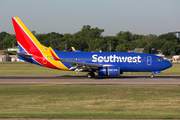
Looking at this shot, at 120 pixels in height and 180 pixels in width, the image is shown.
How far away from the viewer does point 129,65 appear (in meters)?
36.7

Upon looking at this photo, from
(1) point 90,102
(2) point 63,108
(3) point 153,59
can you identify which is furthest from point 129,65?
(2) point 63,108

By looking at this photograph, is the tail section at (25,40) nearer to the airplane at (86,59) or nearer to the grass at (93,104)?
the airplane at (86,59)

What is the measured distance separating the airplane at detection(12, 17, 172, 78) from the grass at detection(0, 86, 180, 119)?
1349 centimetres

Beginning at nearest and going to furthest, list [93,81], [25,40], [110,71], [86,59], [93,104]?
[93,104] → [93,81] → [110,71] → [86,59] → [25,40]

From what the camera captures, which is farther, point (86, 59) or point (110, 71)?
point (86, 59)

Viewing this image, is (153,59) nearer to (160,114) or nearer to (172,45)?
(160,114)

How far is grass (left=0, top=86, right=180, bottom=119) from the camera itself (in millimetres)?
→ 13680

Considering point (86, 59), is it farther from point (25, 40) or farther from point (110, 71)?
point (25, 40)

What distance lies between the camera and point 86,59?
123ft

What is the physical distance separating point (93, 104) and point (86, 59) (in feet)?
66.9

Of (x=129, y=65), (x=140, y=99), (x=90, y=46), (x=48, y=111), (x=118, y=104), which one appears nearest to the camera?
(x=48, y=111)

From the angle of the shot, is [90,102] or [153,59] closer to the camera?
[90,102]

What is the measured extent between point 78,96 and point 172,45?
155 metres

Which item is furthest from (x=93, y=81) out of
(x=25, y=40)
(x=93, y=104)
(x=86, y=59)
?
(x=93, y=104)
